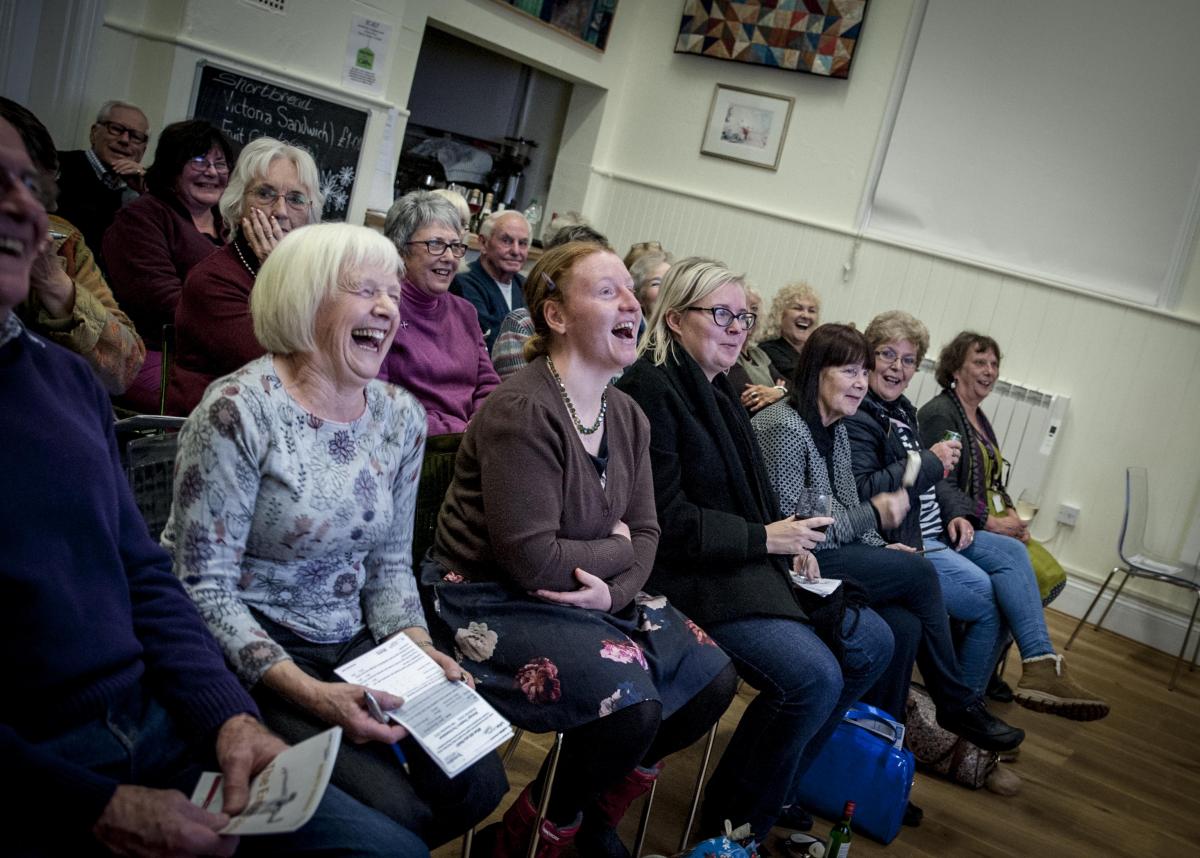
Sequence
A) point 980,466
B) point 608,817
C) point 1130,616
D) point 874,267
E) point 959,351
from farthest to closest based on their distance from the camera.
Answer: point 874,267, point 1130,616, point 959,351, point 980,466, point 608,817

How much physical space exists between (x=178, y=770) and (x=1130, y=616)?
546cm

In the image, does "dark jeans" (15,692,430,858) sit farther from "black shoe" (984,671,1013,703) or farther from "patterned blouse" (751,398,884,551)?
"black shoe" (984,671,1013,703)

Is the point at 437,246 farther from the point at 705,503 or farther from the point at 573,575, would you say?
the point at 573,575

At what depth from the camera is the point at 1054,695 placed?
344 centimetres

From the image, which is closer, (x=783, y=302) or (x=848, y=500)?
(x=848, y=500)

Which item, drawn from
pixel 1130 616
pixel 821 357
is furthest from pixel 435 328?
pixel 1130 616

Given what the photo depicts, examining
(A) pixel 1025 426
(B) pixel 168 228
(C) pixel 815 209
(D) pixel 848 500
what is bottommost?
(D) pixel 848 500

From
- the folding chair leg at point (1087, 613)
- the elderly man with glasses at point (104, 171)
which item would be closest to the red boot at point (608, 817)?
the elderly man with glasses at point (104, 171)

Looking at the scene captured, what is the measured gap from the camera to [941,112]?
20.1ft

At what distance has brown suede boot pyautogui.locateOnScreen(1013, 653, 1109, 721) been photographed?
343cm

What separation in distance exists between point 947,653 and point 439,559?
69.7 inches

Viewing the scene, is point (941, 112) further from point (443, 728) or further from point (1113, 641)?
point (443, 728)

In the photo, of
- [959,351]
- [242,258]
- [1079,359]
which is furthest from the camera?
[1079,359]

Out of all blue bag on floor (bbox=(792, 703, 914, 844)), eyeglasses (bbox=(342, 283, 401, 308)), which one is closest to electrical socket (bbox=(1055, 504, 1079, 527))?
blue bag on floor (bbox=(792, 703, 914, 844))
